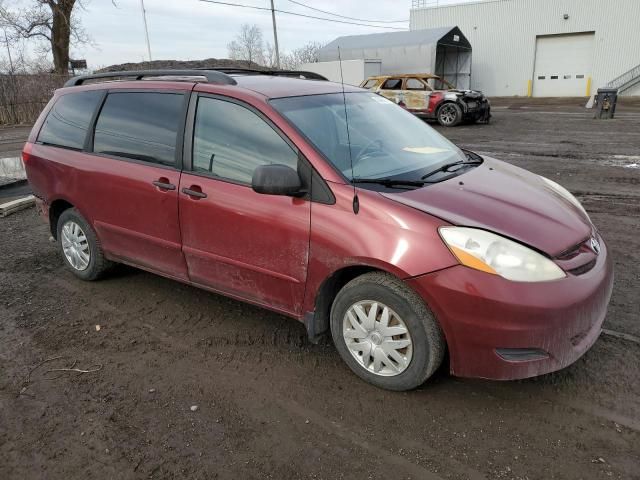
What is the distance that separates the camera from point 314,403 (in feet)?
9.59

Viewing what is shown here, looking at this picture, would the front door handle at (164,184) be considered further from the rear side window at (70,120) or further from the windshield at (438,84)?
the windshield at (438,84)

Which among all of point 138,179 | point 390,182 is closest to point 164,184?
point 138,179

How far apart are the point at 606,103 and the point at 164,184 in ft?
58.7

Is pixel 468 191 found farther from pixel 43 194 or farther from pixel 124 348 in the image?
pixel 43 194

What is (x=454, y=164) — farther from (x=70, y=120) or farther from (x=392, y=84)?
(x=392, y=84)

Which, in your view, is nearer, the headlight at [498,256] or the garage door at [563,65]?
the headlight at [498,256]

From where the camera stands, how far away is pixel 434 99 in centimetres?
1745

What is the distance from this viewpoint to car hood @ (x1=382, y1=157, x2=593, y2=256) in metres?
2.75

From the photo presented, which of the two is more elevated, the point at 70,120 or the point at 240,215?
the point at 70,120

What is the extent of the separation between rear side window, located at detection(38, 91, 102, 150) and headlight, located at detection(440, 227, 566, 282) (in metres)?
3.22

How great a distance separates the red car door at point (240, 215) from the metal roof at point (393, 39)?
25.7 m

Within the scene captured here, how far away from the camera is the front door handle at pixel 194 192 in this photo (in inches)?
136

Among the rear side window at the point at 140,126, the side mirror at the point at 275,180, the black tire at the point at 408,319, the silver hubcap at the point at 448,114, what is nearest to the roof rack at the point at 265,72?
the rear side window at the point at 140,126

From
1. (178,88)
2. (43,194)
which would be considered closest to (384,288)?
(178,88)
